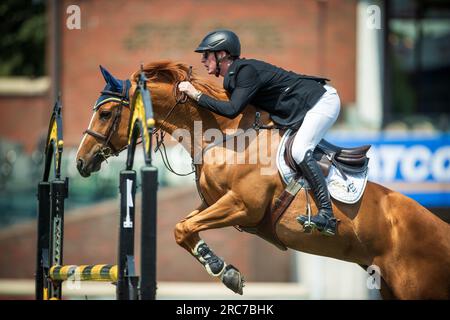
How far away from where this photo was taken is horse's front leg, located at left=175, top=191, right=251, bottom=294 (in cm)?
673

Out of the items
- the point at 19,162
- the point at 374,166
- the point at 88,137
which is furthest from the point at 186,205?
the point at 88,137

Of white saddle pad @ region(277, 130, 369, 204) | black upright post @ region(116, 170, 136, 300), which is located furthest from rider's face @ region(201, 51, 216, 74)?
black upright post @ region(116, 170, 136, 300)

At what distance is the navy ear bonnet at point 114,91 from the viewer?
7133mm

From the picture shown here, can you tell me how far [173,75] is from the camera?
721 cm

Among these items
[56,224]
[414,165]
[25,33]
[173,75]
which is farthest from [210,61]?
[25,33]

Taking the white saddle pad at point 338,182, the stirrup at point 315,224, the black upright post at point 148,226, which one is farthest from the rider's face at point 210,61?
the black upright post at point 148,226

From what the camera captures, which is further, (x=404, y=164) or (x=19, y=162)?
(x=19, y=162)

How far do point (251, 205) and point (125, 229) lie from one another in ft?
3.62

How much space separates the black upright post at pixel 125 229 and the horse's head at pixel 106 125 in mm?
861

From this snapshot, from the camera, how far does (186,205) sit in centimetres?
1664

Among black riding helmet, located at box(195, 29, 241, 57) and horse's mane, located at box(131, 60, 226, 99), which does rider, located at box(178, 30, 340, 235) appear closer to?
black riding helmet, located at box(195, 29, 241, 57)

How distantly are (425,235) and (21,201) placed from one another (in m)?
13.4

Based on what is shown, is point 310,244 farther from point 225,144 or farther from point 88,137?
point 88,137

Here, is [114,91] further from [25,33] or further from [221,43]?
[25,33]
